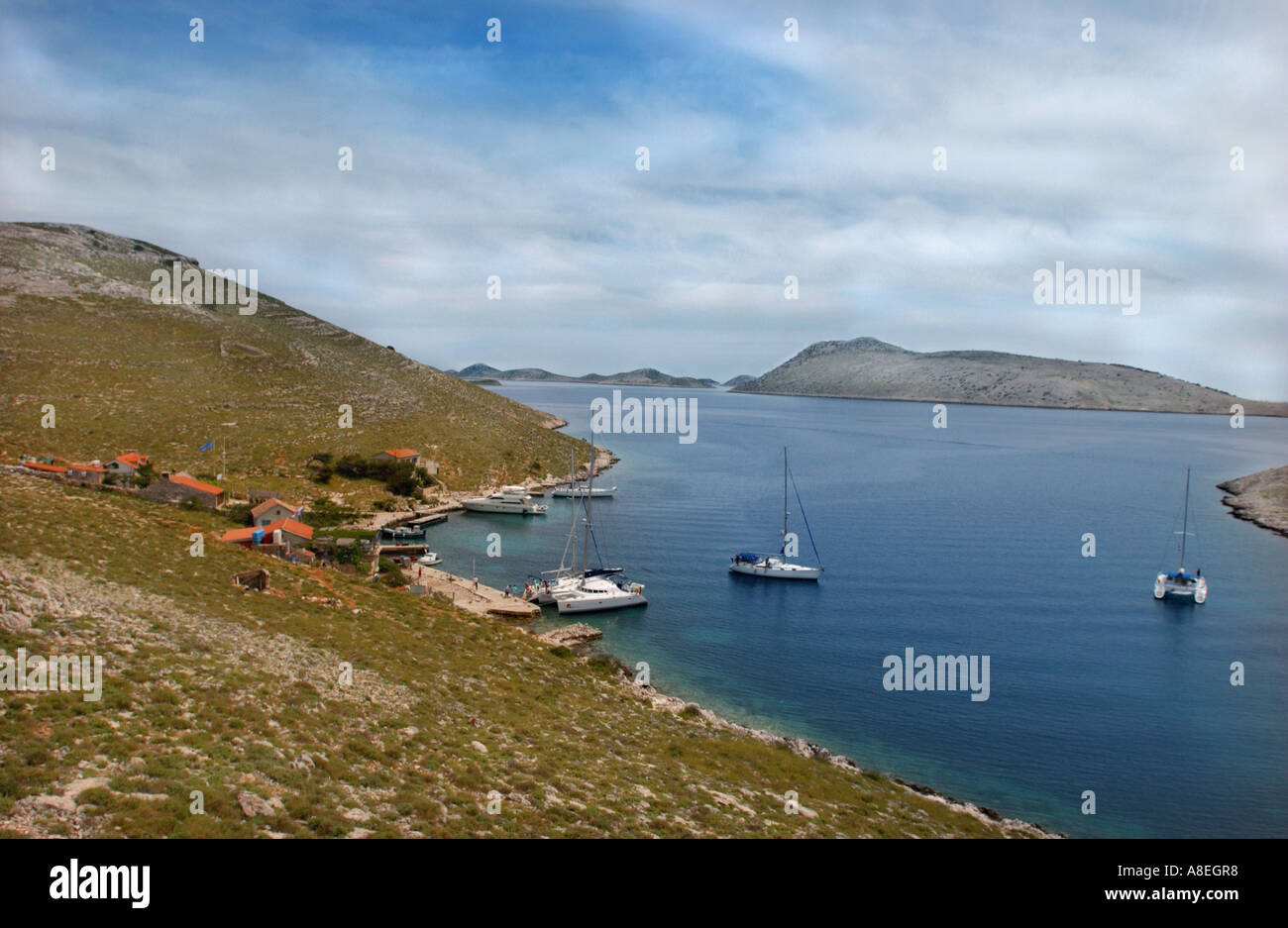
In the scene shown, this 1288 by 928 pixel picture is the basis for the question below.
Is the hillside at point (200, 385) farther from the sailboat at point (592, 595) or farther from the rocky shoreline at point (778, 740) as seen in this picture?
the rocky shoreline at point (778, 740)

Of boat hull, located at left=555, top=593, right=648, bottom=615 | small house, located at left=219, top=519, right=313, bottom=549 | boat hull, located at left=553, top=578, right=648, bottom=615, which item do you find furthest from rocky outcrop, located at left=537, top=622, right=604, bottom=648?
small house, located at left=219, top=519, right=313, bottom=549

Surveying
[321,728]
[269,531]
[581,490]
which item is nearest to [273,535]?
[269,531]

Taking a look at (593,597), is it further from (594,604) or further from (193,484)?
(193,484)

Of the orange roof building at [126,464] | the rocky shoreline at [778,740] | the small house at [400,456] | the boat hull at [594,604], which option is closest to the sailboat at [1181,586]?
the rocky shoreline at [778,740]
